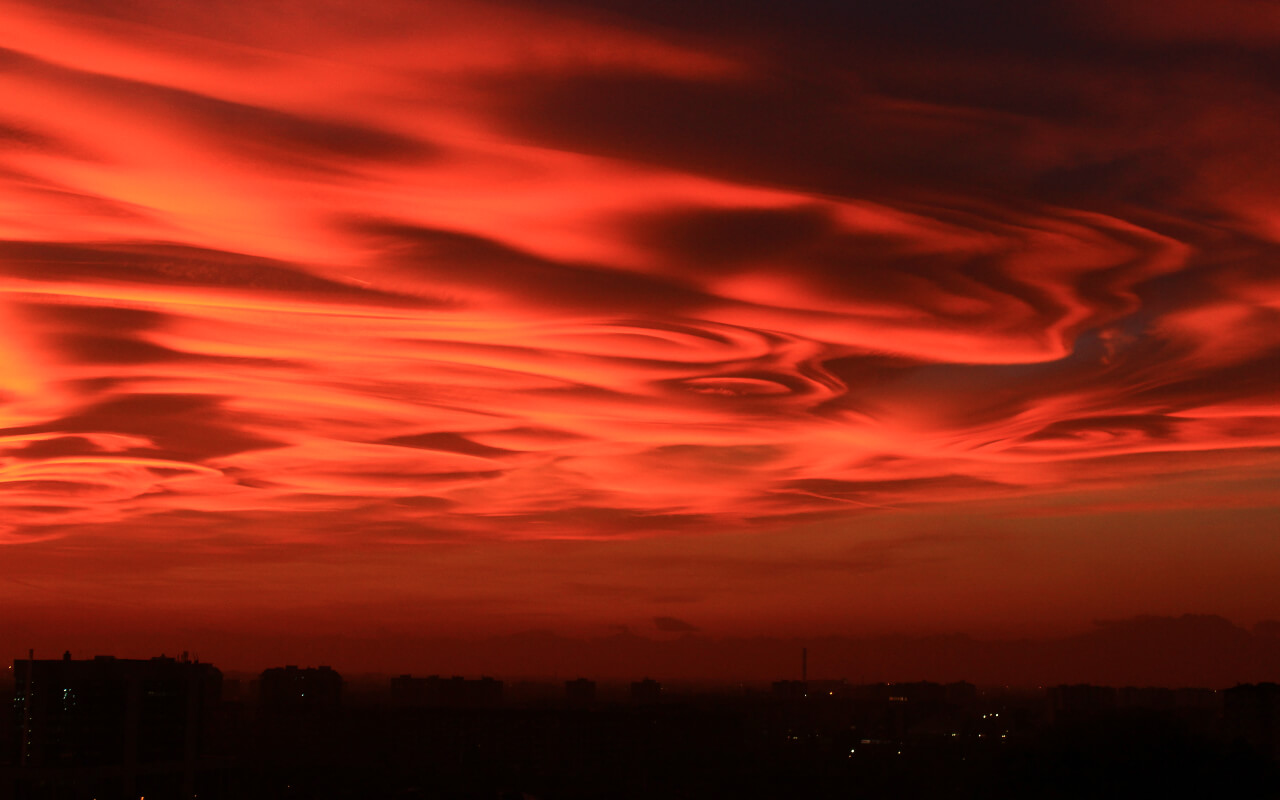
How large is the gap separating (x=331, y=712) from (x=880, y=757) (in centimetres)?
3583

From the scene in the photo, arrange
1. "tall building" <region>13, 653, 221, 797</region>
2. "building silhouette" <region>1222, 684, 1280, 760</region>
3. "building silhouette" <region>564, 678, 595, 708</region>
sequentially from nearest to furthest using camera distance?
"tall building" <region>13, 653, 221, 797</region> < "building silhouette" <region>1222, 684, 1280, 760</region> < "building silhouette" <region>564, 678, 595, 708</region>

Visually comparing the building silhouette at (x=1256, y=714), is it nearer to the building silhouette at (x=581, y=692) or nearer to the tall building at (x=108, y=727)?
the tall building at (x=108, y=727)

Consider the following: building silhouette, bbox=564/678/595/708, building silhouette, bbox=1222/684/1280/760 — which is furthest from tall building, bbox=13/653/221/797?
building silhouette, bbox=564/678/595/708

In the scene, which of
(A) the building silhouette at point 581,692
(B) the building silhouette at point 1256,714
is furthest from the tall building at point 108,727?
(A) the building silhouette at point 581,692

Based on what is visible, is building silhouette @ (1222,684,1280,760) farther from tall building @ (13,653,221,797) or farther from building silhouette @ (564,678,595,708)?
building silhouette @ (564,678,595,708)

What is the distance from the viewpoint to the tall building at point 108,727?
4909 centimetres

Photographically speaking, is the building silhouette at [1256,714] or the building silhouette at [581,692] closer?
the building silhouette at [1256,714]

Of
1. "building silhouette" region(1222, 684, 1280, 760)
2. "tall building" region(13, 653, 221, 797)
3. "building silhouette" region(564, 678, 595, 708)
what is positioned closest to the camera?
"tall building" region(13, 653, 221, 797)

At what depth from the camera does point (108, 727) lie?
50.9 metres

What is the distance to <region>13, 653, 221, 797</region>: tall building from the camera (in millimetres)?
49094

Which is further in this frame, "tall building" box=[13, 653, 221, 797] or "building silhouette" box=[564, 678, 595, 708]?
"building silhouette" box=[564, 678, 595, 708]

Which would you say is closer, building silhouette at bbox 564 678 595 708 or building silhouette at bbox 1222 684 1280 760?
building silhouette at bbox 1222 684 1280 760

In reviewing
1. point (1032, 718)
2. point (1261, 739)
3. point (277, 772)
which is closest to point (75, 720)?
point (277, 772)

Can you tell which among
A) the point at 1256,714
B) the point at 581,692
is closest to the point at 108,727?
the point at 1256,714
